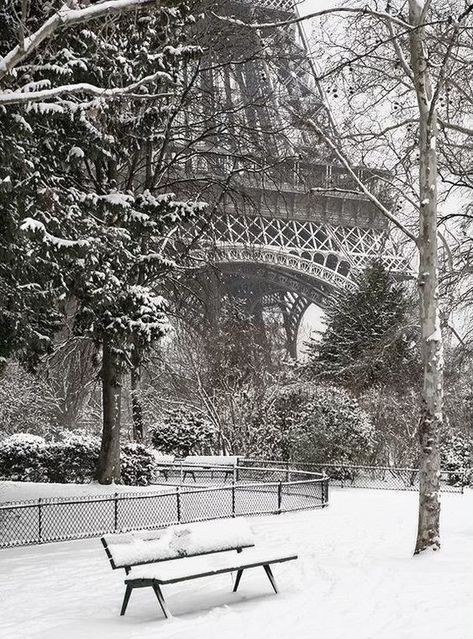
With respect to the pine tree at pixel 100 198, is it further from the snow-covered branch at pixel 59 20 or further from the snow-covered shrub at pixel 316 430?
the snow-covered shrub at pixel 316 430

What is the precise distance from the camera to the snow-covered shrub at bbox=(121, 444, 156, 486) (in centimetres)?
1991

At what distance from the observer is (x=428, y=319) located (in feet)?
34.7

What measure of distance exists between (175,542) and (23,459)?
13.1m

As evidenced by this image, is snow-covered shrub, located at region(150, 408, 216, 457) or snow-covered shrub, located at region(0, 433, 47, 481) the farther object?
snow-covered shrub, located at region(150, 408, 216, 457)

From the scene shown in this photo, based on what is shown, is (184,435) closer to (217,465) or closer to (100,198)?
(217,465)

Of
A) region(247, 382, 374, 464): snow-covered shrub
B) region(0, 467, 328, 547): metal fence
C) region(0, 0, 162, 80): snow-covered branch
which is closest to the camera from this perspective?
region(0, 0, 162, 80): snow-covered branch

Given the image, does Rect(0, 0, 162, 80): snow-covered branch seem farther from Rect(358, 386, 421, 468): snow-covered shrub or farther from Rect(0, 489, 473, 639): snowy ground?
Rect(358, 386, 421, 468): snow-covered shrub

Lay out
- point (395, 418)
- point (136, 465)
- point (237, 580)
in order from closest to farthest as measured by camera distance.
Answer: point (237, 580) < point (136, 465) < point (395, 418)

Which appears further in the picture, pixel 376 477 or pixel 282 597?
pixel 376 477

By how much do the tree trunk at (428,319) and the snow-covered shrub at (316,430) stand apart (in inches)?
624

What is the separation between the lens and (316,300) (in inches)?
1762

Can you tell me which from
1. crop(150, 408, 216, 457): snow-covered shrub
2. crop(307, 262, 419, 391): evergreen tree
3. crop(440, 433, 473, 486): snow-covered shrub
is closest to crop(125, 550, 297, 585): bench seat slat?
crop(440, 433, 473, 486): snow-covered shrub

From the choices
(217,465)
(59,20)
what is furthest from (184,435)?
(59,20)

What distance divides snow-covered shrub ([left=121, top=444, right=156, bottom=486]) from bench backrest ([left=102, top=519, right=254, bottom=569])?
36.5 feet
